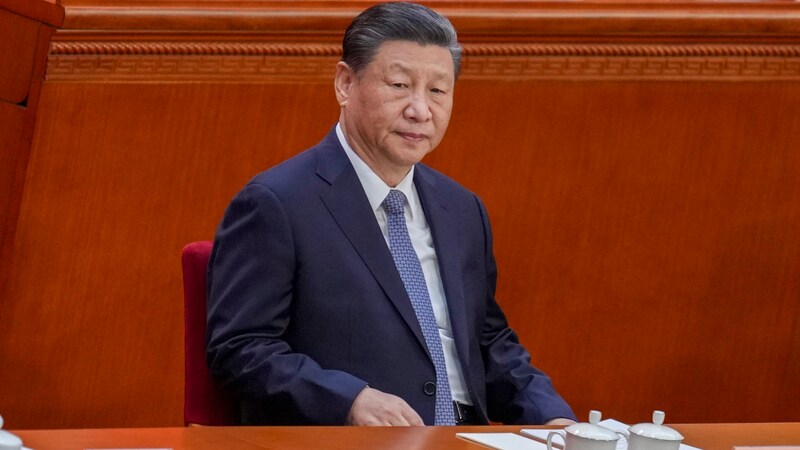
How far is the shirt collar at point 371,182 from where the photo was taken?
228 centimetres

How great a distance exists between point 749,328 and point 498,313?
4.02 feet

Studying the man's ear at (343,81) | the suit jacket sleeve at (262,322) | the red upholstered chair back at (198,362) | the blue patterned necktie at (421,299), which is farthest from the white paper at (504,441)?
the man's ear at (343,81)

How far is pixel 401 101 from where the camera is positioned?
228 centimetres

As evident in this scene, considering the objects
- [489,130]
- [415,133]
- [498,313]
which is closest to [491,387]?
[498,313]

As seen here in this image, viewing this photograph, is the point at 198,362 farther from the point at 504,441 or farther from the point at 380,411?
the point at 504,441

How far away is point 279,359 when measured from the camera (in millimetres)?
2035

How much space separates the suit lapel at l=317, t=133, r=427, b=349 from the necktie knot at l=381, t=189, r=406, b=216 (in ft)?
0.20

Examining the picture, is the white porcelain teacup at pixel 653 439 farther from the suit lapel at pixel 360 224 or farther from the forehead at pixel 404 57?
the forehead at pixel 404 57

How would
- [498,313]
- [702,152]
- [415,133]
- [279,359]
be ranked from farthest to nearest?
[702,152], [498,313], [415,133], [279,359]

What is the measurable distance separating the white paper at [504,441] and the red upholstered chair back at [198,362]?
53 centimetres

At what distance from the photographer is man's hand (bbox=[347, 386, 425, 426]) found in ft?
6.48

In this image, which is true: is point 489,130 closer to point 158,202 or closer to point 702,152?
point 702,152

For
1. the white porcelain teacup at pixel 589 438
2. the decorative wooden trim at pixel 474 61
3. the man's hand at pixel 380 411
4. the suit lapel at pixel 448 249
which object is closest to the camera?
the white porcelain teacup at pixel 589 438

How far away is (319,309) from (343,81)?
45 centimetres
